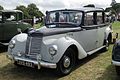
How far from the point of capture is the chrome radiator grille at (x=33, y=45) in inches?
261

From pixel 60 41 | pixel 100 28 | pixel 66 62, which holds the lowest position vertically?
pixel 66 62

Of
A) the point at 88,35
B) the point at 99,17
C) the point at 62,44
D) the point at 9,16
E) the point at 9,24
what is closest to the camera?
the point at 62,44

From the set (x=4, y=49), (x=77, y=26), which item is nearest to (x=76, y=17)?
(x=77, y=26)

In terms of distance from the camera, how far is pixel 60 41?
6.57 metres

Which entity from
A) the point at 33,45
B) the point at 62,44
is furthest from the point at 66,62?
the point at 33,45

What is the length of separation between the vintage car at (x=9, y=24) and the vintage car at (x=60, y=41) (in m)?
2.56

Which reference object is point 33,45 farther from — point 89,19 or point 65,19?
point 89,19

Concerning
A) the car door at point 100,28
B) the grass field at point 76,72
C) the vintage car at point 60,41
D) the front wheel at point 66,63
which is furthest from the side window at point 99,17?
the front wheel at point 66,63

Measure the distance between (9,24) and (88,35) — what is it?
Result: 395cm

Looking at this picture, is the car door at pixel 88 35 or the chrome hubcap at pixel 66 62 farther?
the car door at pixel 88 35

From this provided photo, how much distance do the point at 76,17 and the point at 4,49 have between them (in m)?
4.51

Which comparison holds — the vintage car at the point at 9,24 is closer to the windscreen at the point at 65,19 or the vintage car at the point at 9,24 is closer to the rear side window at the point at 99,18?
the windscreen at the point at 65,19

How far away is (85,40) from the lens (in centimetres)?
792

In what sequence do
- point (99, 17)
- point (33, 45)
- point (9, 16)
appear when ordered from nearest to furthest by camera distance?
point (33, 45) → point (99, 17) → point (9, 16)
